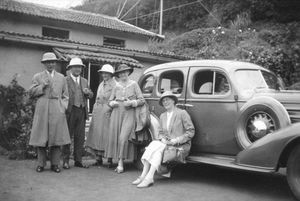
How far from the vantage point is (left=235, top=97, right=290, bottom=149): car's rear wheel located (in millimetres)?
4781

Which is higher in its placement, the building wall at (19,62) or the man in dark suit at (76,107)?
the building wall at (19,62)

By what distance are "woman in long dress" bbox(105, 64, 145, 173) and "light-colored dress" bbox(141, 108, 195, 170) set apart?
79cm

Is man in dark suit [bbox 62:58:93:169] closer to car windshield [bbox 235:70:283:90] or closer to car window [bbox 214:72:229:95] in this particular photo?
car window [bbox 214:72:229:95]

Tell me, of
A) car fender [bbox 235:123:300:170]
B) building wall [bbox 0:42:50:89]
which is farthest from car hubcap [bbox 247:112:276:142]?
building wall [bbox 0:42:50:89]

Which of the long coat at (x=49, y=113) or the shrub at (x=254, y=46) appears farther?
the shrub at (x=254, y=46)

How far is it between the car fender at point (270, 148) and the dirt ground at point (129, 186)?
515 millimetres

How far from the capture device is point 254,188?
5430 millimetres

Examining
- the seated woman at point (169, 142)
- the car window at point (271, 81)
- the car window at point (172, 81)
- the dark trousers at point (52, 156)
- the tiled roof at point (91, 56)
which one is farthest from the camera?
the tiled roof at point (91, 56)

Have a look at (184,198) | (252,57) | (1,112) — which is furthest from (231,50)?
(184,198)

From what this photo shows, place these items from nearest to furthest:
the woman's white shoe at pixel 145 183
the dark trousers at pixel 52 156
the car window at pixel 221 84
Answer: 1. the woman's white shoe at pixel 145 183
2. the car window at pixel 221 84
3. the dark trousers at pixel 52 156

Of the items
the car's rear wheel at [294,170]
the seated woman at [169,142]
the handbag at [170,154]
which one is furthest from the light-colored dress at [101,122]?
the car's rear wheel at [294,170]

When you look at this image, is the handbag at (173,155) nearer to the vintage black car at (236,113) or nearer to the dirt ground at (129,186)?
the vintage black car at (236,113)

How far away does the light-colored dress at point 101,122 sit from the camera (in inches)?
269

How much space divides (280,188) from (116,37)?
1589 cm
